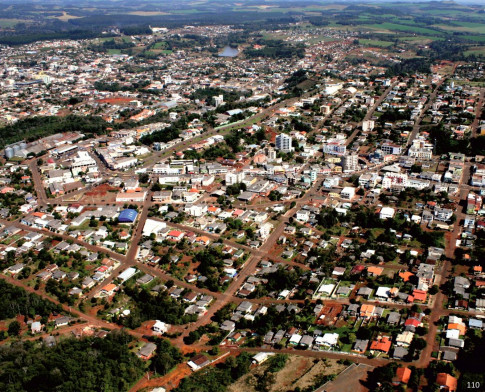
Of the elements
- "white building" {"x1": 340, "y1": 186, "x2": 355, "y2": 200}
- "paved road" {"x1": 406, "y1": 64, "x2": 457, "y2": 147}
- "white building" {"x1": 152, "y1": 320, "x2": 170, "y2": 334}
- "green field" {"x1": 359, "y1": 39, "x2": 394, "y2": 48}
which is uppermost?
"green field" {"x1": 359, "y1": 39, "x2": 394, "y2": 48}

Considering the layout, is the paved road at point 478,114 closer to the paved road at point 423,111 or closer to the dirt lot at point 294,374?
the paved road at point 423,111

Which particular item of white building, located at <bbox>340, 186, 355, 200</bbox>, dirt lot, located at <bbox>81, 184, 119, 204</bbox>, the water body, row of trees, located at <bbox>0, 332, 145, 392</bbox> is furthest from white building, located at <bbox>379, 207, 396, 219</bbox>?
the water body

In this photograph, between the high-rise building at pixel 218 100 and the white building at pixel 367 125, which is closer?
the white building at pixel 367 125

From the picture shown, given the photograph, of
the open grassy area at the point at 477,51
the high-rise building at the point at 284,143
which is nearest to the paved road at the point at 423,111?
the high-rise building at the point at 284,143

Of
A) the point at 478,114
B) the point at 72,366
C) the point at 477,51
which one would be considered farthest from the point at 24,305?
the point at 477,51

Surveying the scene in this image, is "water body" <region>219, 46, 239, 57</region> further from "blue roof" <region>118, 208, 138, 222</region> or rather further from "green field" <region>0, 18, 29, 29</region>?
"blue roof" <region>118, 208, 138, 222</region>

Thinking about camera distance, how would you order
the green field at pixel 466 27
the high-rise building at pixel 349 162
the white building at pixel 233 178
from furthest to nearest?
the green field at pixel 466 27, the high-rise building at pixel 349 162, the white building at pixel 233 178
